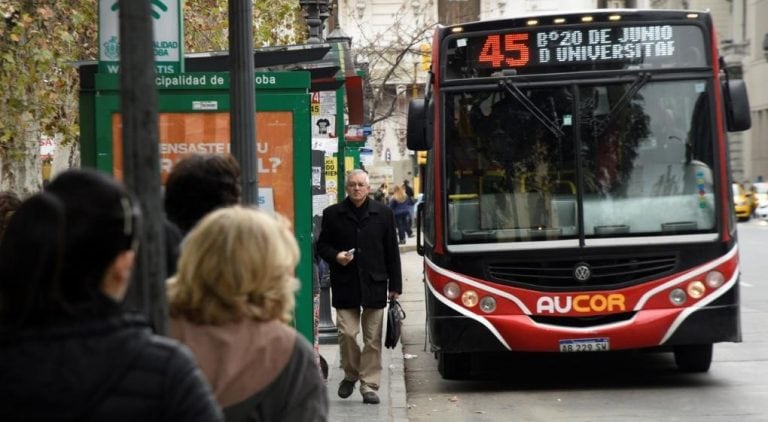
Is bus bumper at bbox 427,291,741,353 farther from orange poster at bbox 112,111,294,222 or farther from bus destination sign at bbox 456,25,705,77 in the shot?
orange poster at bbox 112,111,294,222

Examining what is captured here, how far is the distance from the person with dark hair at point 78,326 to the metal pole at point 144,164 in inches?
31.8

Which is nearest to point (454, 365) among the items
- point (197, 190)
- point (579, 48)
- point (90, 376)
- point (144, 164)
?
point (579, 48)

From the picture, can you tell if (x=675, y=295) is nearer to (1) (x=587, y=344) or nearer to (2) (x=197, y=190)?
(1) (x=587, y=344)

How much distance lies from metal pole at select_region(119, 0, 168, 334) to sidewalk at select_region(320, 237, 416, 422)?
678 centimetres

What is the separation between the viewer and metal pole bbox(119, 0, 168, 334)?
11.5 feet

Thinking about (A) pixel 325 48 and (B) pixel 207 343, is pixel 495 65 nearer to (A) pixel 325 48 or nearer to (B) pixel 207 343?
(A) pixel 325 48

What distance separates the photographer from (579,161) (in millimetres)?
11789

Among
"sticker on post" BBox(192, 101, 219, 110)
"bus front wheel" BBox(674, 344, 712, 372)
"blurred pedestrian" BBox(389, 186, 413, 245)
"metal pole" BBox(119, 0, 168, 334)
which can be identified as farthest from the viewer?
"blurred pedestrian" BBox(389, 186, 413, 245)

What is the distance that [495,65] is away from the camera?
39.1 ft

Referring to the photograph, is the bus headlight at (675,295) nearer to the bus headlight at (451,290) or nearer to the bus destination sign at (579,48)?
the bus headlight at (451,290)

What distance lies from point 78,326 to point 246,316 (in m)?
1.06

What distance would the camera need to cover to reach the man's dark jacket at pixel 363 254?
36.6 feet

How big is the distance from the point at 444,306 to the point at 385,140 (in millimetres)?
59448

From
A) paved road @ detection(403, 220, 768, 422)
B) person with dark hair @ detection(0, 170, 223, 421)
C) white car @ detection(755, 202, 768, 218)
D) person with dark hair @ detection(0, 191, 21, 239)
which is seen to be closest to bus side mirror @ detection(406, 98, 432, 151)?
paved road @ detection(403, 220, 768, 422)
